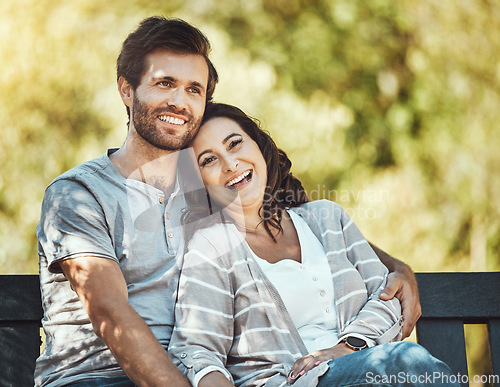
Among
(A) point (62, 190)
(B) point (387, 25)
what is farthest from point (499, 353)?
(B) point (387, 25)

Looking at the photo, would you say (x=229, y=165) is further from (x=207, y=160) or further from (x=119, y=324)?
(x=119, y=324)

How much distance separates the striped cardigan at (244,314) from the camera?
6.29ft

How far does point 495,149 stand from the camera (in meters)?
4.69

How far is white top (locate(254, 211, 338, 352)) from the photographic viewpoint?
2.07m

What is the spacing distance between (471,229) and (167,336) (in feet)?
10.8

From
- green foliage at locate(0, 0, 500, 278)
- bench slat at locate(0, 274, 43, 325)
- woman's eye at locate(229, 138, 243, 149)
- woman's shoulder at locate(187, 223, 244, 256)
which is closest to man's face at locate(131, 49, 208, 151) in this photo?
woman's eye at locate(229, 138, 243, 149)

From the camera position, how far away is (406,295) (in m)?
2.19

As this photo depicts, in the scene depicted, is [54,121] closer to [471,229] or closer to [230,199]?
[230,199]

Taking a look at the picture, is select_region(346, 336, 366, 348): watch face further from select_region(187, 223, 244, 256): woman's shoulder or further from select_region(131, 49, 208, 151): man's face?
select_region(131, 49, 208, 151): man's face

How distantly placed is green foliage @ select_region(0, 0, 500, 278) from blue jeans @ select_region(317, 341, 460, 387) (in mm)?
2872

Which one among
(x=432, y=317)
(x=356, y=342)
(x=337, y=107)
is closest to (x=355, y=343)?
(x=356, y=342)

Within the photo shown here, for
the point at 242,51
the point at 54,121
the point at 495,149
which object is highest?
the point at 242,51

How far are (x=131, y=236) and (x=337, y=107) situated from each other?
3.05m

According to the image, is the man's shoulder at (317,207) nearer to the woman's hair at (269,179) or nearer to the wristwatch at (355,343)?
the woman's hair at (269,179)
